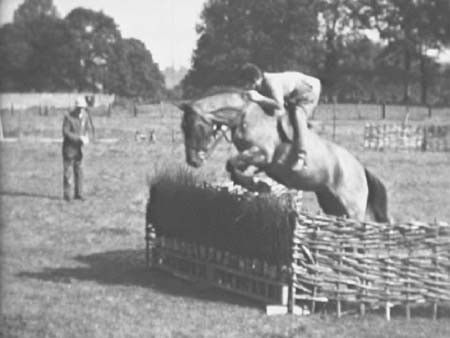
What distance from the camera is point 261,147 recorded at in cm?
888

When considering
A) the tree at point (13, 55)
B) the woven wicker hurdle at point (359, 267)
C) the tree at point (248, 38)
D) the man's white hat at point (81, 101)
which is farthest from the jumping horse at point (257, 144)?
the tree at point (13, 55)

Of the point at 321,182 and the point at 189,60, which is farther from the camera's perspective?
the point at 321,182

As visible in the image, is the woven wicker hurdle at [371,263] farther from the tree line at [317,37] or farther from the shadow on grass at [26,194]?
the shadow on grass at [26,194]

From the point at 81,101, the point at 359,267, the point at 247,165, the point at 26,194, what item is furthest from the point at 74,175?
the point at 359,267

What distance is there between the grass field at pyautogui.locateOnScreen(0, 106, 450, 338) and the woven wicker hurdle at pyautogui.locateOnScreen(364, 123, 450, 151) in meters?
14.5

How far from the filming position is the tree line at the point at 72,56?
19.6ft

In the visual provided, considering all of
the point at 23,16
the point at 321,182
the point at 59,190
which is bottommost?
the point at 59,190

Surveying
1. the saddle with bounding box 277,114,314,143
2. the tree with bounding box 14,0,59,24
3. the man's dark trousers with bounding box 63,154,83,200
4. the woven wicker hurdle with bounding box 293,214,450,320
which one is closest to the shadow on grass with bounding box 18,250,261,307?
the woven wicker hurdle with bounding box 293,214,450,320

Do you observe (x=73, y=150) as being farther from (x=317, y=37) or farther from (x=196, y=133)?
(x=317, y=37)

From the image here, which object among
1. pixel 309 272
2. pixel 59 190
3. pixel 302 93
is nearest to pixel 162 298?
pixel 309 272

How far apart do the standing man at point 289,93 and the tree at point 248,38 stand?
128mm

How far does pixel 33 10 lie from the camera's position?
19.0 feet

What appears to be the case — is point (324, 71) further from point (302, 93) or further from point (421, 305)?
point (421, 305)

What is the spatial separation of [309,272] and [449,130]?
101 feet
